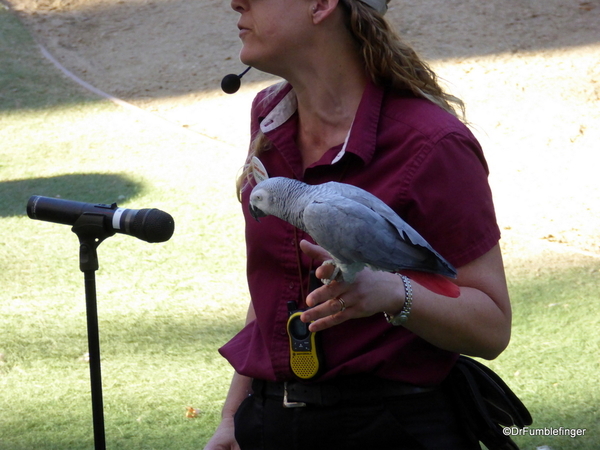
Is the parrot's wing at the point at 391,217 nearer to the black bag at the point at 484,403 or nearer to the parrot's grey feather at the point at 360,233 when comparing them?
the parrot's grey feather at the point at 360,233

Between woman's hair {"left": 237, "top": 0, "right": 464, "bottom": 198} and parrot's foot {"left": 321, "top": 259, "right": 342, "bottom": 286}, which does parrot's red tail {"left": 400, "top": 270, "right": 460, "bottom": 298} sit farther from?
woman's hair {"left": 237, "top": 0, "right": 464, "bottom": 198}

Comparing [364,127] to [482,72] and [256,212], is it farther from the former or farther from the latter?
[482,72]

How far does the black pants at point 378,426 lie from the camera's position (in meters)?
1.29

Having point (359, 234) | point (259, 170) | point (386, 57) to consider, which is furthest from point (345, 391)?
point (386, 57)

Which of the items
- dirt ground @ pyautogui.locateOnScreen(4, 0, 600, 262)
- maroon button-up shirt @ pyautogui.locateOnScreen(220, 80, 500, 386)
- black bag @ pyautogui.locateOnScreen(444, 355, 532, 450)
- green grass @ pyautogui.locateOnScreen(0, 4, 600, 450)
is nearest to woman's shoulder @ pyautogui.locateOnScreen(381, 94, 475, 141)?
maroon button-up shirt @ pyautogui.locateOnScreen(220, 80, 500, 386)

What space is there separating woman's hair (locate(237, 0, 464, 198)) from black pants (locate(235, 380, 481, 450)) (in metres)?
0.60

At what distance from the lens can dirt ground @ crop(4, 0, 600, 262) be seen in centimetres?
441

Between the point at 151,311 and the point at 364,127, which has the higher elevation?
the point at 364,127

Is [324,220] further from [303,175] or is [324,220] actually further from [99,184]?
[99,184]

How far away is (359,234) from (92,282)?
59 cm

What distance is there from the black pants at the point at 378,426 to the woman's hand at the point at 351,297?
0.81 feet

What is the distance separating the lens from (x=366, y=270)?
1.17 meters

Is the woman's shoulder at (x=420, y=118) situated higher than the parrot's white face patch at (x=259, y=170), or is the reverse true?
the woman's shoulder at (x=420, y=118)

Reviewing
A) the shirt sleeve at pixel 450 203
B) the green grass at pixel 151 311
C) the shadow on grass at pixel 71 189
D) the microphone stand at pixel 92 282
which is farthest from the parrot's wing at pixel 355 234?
the shadow on grass at pixel 71 189
